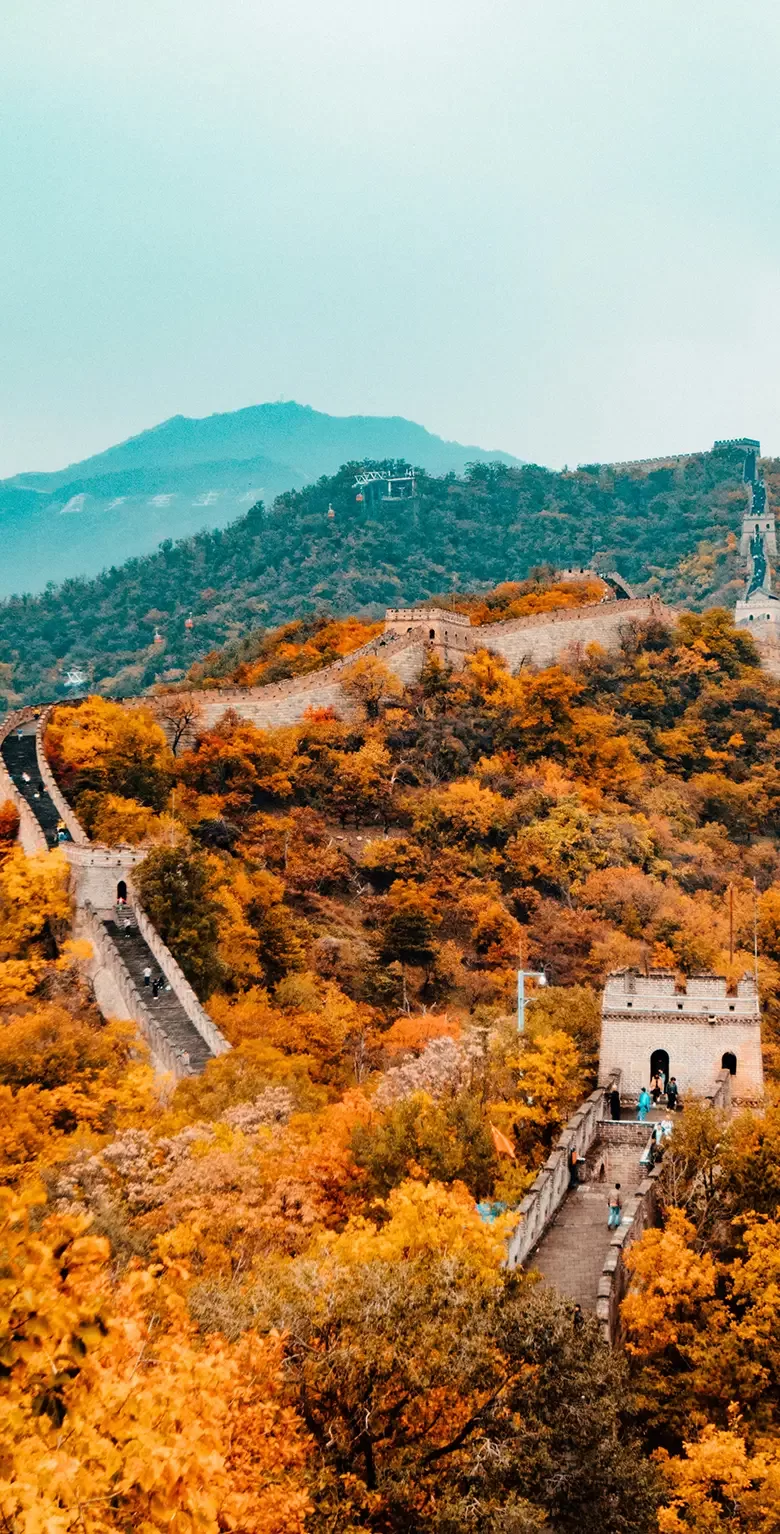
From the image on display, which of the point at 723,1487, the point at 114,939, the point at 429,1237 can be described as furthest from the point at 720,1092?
the point at 114,939

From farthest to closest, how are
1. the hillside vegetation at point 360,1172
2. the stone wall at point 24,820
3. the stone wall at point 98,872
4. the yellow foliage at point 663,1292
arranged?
the stone wall at point 24,820 → the stone wall at point 98,872 → the yellow foliage at point 663,1292 → the hillside vegetation at point 360,1172

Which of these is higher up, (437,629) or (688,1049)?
(437,629)

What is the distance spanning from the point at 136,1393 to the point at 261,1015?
2874cm

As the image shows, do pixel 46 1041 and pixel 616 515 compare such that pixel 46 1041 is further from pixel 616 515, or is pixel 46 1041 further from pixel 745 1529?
pixel 616 515

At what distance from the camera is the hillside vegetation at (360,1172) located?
1184 cm

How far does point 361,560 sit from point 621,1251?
496ft

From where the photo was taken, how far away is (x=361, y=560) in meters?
170

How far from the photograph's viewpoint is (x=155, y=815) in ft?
171

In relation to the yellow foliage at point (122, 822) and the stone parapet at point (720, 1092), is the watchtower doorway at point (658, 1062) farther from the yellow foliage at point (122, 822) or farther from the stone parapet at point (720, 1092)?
the yellow foliage at point (122, 822)

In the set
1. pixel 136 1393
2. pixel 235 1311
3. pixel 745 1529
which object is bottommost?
pixel 745 1529

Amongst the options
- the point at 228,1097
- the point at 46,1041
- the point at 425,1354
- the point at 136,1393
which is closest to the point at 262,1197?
the point at 228,1097

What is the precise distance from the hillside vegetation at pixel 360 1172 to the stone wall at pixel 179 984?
0.66m

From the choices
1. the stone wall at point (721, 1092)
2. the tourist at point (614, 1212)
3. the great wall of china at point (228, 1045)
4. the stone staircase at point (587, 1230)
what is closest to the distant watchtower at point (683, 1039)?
the stone wall at point (721, 1092)

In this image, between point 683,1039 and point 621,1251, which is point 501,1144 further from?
point 621,1251
